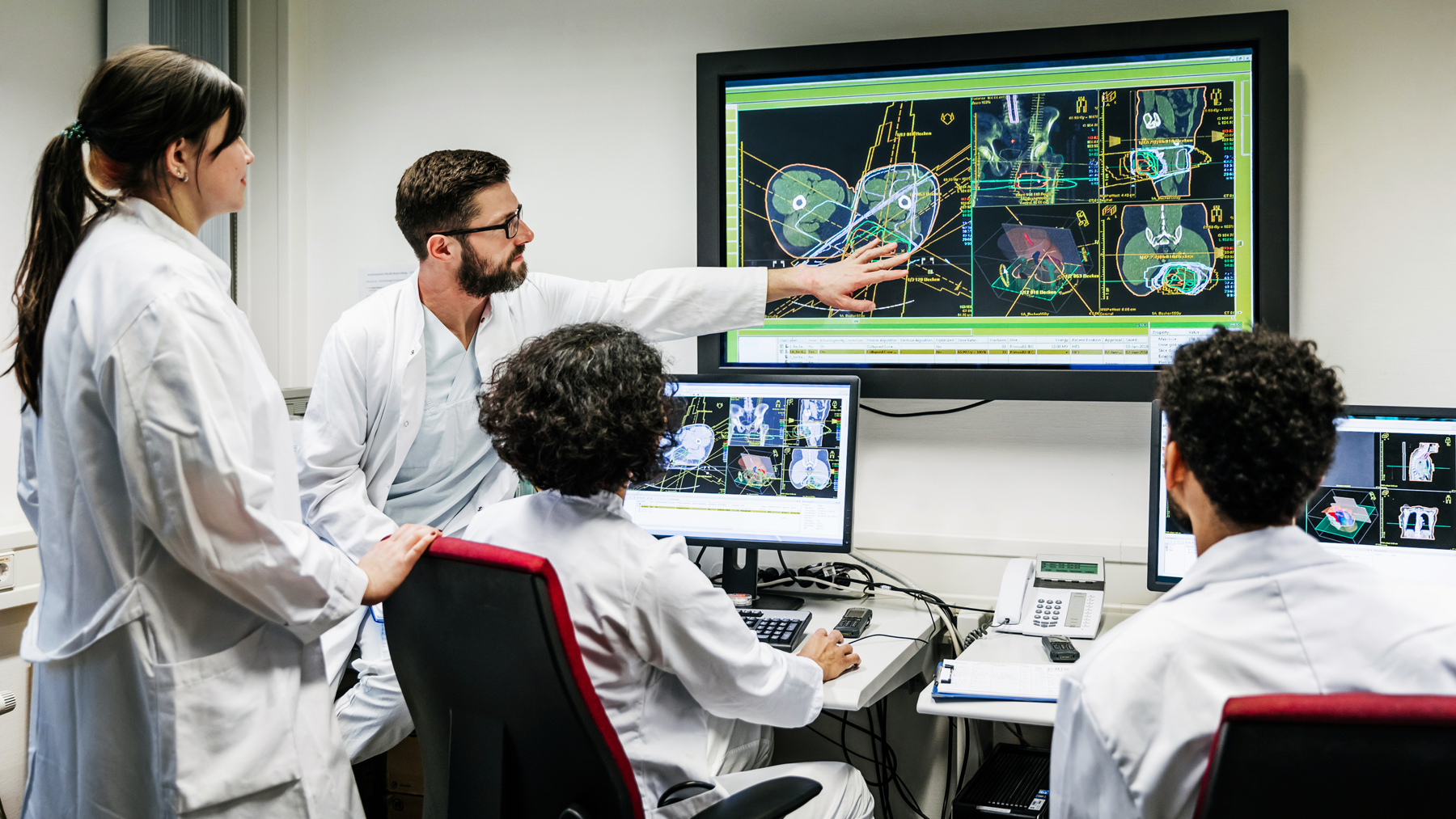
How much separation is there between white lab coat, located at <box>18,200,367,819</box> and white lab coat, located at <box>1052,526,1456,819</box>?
901 millimetres

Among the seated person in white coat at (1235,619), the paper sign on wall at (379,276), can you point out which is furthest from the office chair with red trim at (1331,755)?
the paper sign on wall at (379,276)

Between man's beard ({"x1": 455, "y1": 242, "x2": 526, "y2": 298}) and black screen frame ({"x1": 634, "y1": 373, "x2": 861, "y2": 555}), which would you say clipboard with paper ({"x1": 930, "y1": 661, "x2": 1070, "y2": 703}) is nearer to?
black screen frame ({"x1": 634, "y1": 373, "x2": 861, "y2": 555})

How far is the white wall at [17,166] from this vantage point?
2318 millimetres

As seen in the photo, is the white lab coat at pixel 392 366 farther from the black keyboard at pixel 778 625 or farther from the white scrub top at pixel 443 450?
the black keyboard at pixel 778 625

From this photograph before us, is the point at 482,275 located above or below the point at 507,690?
above

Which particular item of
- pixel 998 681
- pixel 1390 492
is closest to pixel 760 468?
pixel 998 681

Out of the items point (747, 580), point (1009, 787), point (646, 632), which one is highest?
point (646, 632)

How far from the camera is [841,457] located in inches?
83.0

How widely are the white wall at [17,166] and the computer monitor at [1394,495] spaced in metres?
2.51

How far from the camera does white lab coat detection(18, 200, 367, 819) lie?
1203 mm

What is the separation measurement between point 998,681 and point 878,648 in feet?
0.96

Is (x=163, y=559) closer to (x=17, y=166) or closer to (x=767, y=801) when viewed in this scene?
(x=767, y=801)

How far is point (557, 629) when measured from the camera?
1.14 meters

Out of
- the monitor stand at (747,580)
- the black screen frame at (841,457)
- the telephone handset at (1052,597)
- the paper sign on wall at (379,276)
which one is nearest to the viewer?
the telephone handset at (1052,597)
